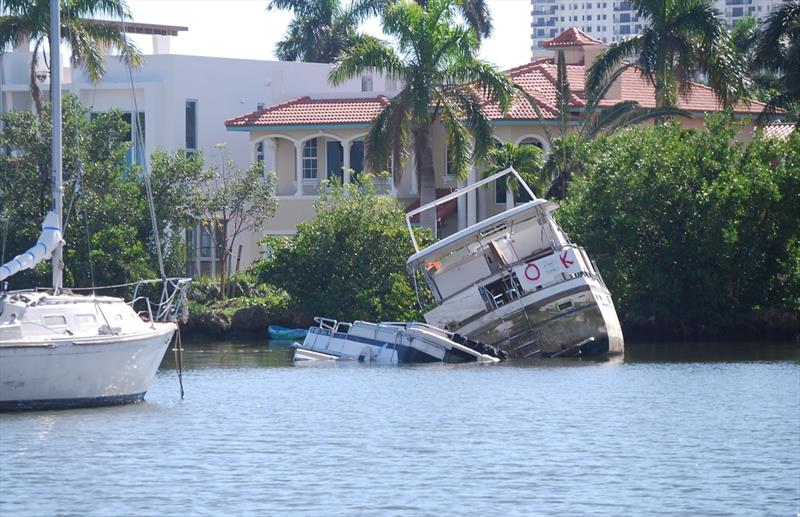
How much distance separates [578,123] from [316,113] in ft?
34.4

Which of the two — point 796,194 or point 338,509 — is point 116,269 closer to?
point 796,194

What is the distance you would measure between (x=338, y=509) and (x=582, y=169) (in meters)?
32.7

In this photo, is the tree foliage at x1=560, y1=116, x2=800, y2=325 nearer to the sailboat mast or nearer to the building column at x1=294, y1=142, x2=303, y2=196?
the building column at x1=294, y1=142, x2=303, y2=196

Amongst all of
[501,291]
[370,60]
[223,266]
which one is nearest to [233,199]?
[223,266]

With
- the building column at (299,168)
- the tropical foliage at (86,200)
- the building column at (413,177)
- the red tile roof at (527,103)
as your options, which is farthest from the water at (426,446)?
the building column at (299,168)

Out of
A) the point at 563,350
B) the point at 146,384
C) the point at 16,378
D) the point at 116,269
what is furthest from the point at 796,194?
the point at 16,378

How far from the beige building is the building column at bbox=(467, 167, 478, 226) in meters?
0.04

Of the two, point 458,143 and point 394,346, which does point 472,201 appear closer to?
point 458,143

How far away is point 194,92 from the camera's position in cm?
6650

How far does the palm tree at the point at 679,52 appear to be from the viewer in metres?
55.7

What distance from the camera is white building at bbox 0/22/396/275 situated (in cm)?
6531

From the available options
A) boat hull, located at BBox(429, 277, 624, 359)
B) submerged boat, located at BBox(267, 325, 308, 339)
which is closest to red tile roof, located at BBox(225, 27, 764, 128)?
submerged boat, located at BBox(267, 325, 308, 339)

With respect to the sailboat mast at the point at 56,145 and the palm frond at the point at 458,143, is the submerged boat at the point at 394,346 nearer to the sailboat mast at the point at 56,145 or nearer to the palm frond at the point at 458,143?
the sailboat mast at the point at 56,145

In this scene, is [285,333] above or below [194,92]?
below
